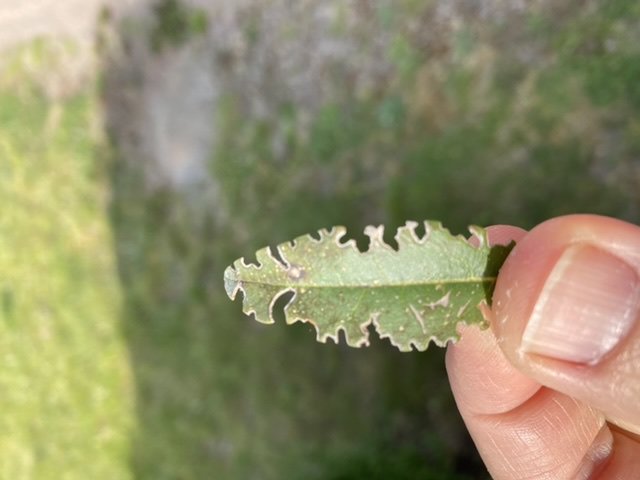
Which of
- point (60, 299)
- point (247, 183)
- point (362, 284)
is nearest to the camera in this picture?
point (362, 284)

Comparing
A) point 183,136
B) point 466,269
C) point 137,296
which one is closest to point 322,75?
point 183,136

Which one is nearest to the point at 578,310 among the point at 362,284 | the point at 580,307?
the point at 580,307

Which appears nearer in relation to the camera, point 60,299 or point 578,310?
point 578,310

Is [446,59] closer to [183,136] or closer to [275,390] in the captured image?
[183,136]

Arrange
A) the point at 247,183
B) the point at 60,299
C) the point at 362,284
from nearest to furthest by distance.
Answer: the point at 362,284
the point at 247,183
the point at 60,299

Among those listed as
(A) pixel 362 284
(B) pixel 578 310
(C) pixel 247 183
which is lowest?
(B) pixel 578 310

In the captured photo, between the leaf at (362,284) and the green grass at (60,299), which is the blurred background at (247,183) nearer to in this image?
the green grass at (60,299)

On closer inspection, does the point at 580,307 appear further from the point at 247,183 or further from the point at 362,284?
the point at 247,183

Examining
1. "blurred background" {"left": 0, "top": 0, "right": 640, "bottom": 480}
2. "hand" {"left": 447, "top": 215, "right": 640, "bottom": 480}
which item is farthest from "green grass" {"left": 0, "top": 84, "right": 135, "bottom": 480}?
"hand" {"left": 447, "top": 215, "right": 640, "bottom": 480}
